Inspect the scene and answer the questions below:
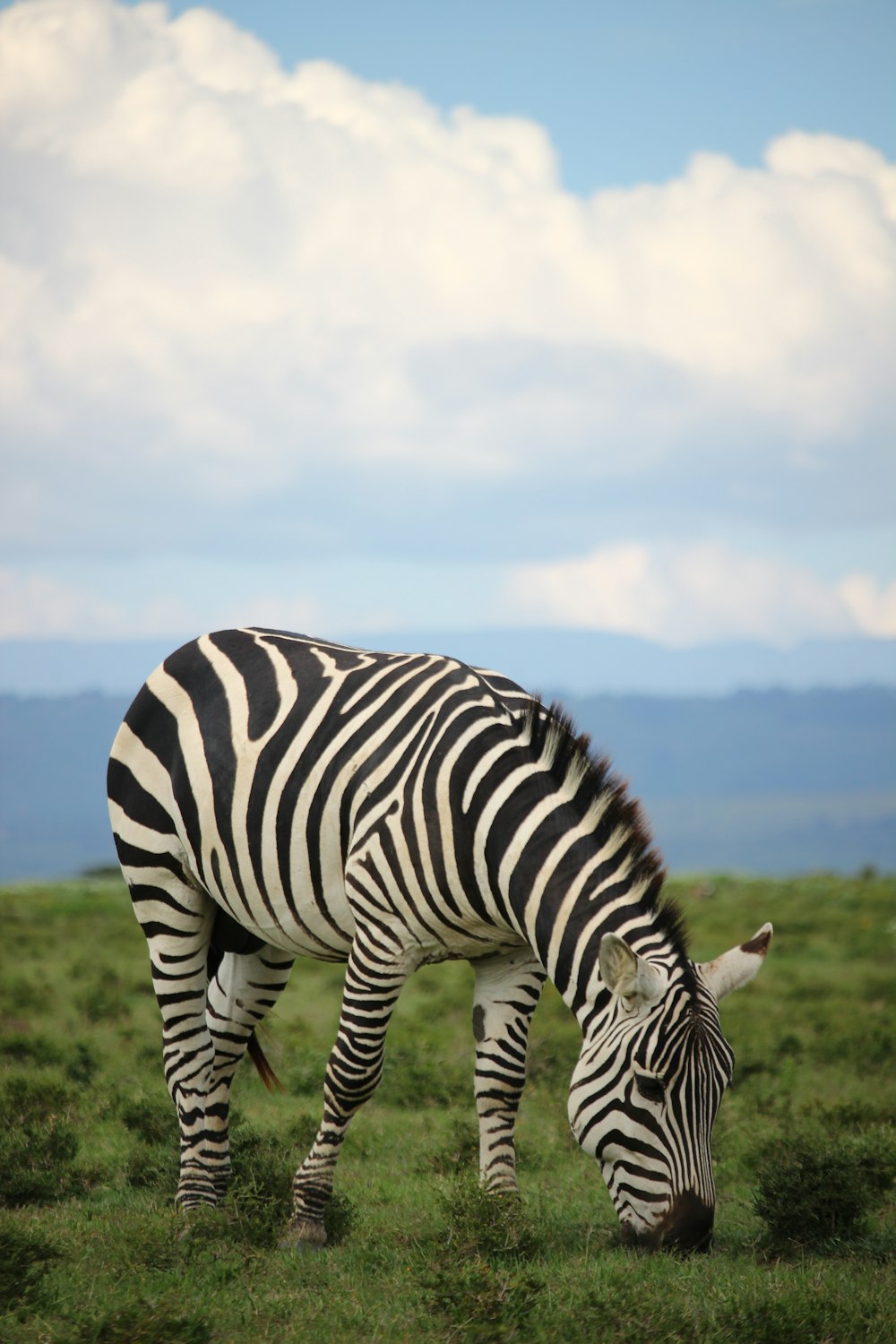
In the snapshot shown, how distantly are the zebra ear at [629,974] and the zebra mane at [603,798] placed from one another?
264 mm

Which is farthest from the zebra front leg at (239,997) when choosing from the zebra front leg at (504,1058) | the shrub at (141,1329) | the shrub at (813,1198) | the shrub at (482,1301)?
the shrub at (813,1198)

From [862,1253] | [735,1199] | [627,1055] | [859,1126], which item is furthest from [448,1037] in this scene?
[627,1055]

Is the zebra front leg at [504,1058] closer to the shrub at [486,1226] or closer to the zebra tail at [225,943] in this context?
the shrub at [486,1226]

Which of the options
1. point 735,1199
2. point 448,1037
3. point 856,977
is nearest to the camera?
point 735,1199

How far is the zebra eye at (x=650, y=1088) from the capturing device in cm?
493

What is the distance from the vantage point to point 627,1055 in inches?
196

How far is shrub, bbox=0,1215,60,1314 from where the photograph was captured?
15.5 feet

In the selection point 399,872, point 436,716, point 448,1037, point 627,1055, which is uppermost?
point 436,716

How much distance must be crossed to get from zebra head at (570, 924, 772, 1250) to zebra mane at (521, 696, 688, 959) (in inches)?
9.9

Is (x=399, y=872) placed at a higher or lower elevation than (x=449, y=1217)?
higher

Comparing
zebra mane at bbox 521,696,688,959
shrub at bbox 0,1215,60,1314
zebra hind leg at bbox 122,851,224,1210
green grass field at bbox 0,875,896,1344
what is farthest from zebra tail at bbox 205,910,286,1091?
zebra mane at bbox 521,696,688,959

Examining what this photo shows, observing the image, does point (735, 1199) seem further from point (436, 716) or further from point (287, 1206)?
point (436, 716)

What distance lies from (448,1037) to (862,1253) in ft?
23.7

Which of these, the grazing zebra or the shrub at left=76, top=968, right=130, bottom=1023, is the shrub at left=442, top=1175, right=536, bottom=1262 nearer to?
the grazing zebra
